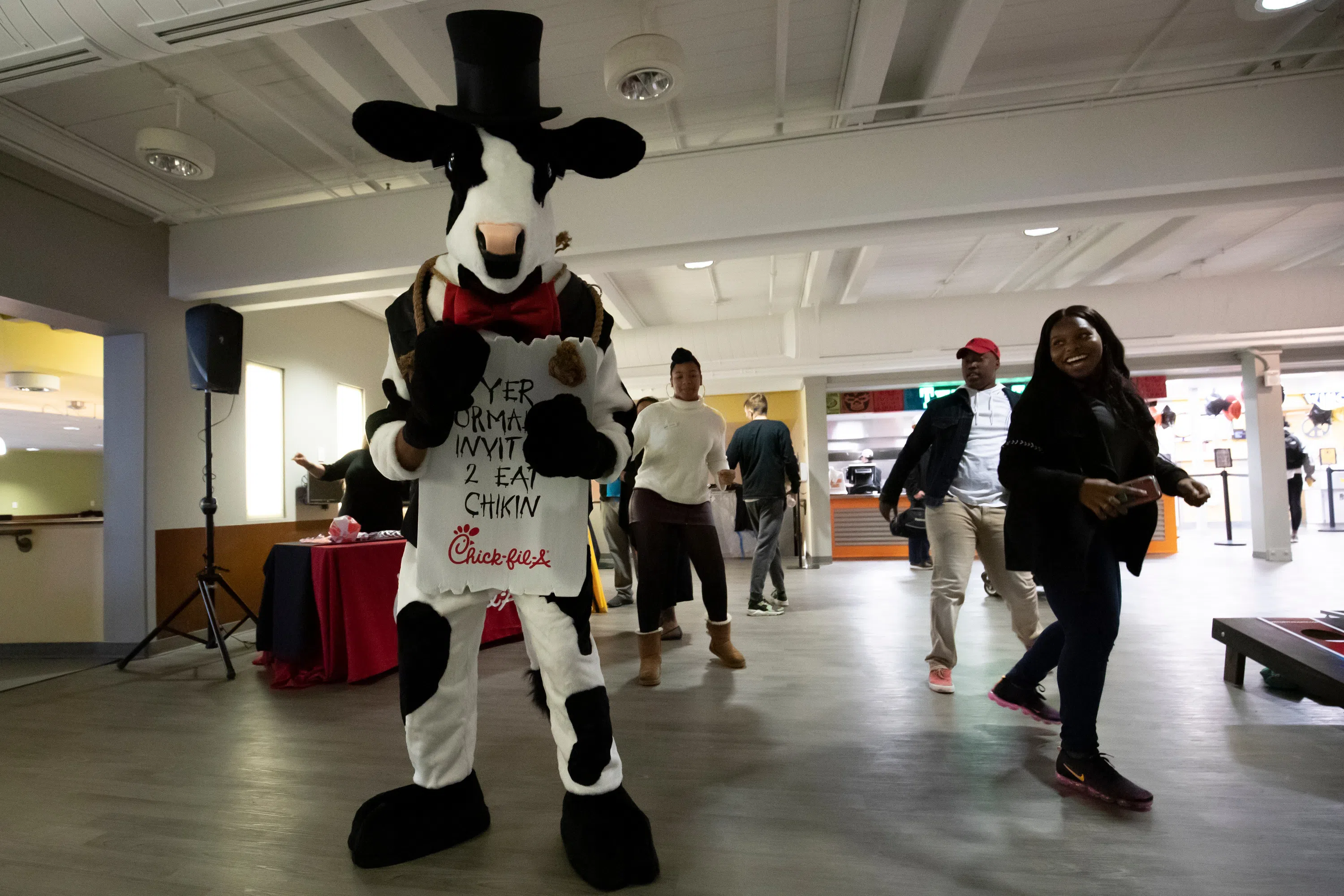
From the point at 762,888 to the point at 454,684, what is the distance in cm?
82

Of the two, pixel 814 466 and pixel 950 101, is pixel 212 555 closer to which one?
pixel 950 101

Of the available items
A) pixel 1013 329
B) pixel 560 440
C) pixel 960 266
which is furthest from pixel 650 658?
pixel 1013 329

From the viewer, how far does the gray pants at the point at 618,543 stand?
527 centimetres

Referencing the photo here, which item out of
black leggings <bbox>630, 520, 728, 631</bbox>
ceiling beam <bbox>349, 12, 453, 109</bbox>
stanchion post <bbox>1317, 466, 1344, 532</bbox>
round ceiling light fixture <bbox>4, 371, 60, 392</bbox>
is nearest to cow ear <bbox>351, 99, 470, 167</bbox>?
ceiling beam <bbox>349, 12, 453, 109</bbox>

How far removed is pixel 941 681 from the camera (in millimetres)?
2732

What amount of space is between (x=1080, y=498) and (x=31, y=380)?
323 inches

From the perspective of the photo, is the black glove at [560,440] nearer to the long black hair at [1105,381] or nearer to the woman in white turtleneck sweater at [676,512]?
the long black hair at [1105,381]

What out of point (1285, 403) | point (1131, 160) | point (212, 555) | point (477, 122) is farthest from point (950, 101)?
point (1285, 403)

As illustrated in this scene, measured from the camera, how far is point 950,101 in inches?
139

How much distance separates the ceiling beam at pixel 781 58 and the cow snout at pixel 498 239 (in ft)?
7.06

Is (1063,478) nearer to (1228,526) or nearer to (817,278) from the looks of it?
(817,278)

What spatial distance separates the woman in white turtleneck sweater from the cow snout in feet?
6.03

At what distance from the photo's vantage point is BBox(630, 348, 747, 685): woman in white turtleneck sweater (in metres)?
3.03

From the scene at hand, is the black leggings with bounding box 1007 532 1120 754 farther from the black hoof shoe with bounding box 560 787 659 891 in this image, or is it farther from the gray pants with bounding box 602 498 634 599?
the gray pants with bounding box 602 498 634 599
